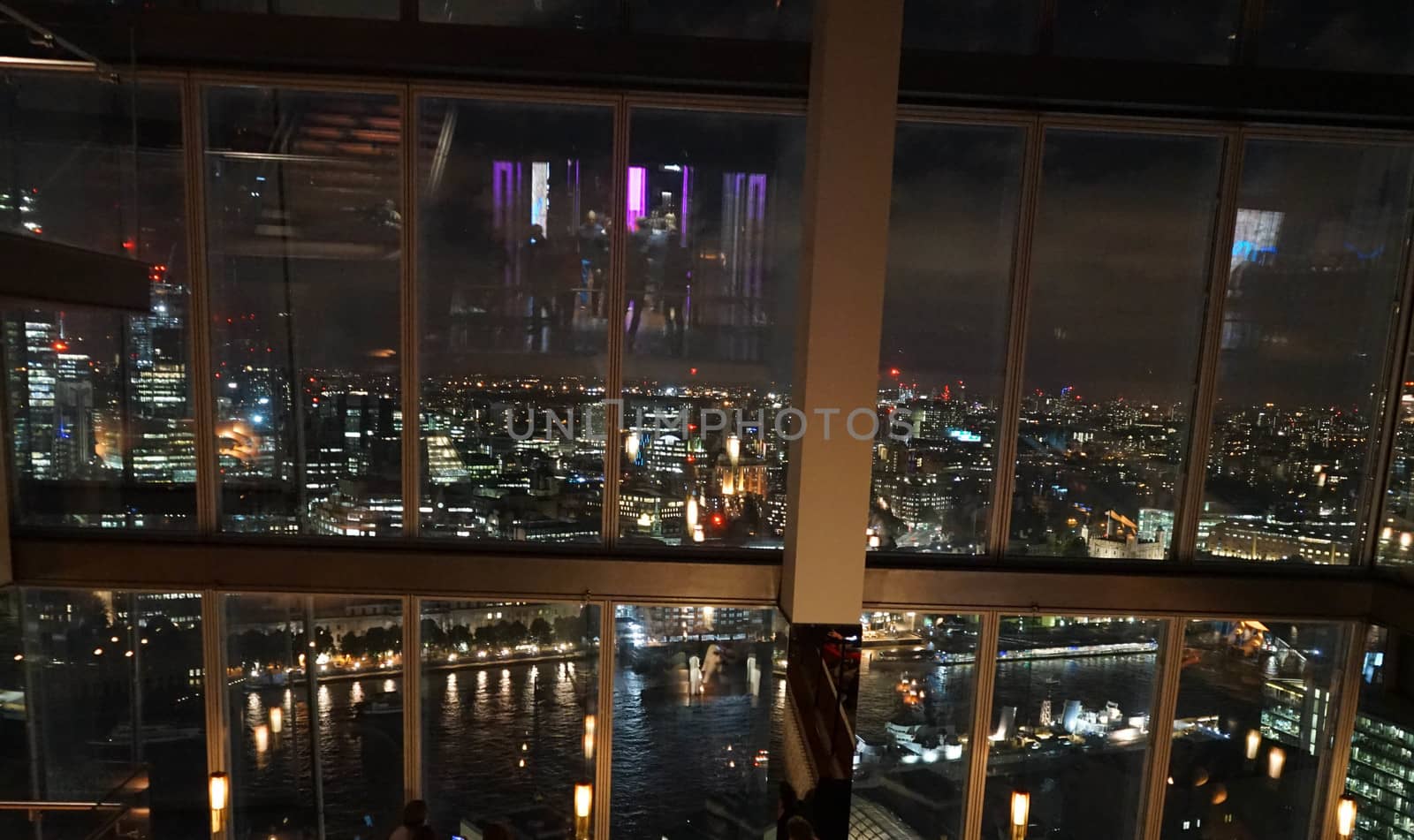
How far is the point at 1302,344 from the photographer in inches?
162

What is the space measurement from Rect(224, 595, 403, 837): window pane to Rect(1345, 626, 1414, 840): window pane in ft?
19.3

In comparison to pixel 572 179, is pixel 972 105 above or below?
above

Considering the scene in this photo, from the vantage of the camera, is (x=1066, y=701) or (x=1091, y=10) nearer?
(x=1091, y=10)

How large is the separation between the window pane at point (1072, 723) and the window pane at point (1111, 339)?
1.70 ft

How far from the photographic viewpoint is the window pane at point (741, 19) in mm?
3818

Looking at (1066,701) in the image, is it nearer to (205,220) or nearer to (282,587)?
(282,587)

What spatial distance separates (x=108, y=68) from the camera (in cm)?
311

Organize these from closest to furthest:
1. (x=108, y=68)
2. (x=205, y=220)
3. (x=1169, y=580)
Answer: (x=108, y=68) < (x=205, y=220) < (x=1169, y=580)

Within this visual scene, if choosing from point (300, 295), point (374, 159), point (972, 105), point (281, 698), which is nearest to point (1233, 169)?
point (972, 105)

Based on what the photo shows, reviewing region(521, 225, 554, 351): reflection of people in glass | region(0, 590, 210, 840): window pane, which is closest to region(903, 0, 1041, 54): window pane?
region(521, 225, 554, 351): reflection of people in glass

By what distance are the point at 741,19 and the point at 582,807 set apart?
15.2 feet

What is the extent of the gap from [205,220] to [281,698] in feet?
9.12

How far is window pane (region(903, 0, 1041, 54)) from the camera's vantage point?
3.83 meters

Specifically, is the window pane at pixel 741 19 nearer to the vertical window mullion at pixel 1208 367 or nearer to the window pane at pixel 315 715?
the vertical window mullion at pixel 1208 367
